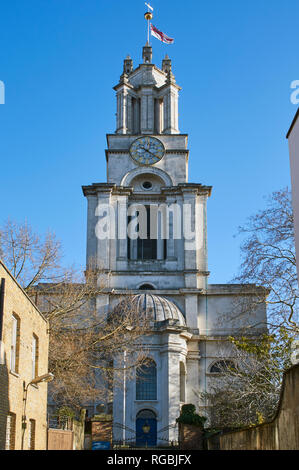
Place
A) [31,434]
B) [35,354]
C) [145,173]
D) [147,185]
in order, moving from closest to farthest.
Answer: [31,434] < [35,354] < [145,173] < [147,185]

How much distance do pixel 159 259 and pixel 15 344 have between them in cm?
3549

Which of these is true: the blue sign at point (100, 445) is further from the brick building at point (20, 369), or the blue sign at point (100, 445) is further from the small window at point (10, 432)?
the small window at point (10, 432)

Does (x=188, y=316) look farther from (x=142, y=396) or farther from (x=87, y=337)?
(x=87, y=337)

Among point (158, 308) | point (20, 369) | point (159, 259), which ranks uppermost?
point (159, 259)

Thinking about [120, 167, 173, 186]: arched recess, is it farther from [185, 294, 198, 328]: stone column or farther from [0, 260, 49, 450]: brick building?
[0, 260, 49, 450]: brick building

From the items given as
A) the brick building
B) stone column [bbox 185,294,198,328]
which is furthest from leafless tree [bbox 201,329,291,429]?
stone column [bbox 185,294,198,328]

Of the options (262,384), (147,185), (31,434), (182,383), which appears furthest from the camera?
(147,185)

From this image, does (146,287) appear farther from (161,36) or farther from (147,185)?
(161,36)

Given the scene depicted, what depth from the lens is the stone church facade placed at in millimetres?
47094

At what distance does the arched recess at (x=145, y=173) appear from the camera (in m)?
58.0

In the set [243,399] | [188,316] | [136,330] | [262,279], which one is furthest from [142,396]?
[262,279]

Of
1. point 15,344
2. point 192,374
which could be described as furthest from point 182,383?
point 15,344

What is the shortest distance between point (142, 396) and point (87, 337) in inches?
613

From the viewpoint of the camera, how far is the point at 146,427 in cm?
4675
